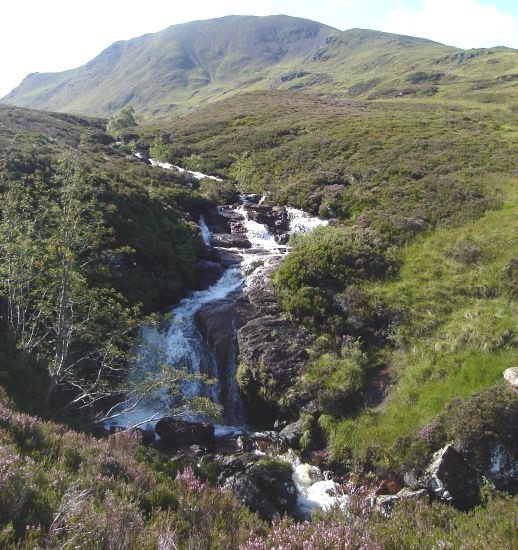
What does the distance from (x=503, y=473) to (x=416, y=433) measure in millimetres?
2386

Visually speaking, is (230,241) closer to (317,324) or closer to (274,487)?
(317,324)

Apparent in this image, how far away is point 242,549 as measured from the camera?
656 centimetres

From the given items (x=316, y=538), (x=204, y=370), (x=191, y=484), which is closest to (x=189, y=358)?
(x=204, y=370)

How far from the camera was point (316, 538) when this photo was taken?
7.23 metres

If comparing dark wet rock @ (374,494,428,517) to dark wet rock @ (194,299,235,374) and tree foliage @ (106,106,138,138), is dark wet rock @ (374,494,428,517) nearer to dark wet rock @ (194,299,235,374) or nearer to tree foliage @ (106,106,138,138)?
dark wet rock @ (194,299,235,374)

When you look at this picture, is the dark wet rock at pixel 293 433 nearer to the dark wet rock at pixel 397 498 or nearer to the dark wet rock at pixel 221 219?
the dark wet rock at pixel 397 498

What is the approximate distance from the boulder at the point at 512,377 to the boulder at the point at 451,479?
116 inches

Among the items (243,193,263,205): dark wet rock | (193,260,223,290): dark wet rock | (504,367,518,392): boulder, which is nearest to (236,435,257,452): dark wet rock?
(504,367,518,392): boulder

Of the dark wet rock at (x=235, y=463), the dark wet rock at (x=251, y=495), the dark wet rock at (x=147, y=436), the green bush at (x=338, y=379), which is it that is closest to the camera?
the dark wet rock at (x=251, y=495)

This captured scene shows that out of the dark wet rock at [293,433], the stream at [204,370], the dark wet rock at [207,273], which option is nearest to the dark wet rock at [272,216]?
the stream at [204,370]

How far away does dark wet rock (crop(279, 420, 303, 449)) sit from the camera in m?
15.3

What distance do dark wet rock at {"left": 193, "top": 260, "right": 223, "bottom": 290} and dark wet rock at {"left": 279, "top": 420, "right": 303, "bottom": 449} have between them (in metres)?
10.6

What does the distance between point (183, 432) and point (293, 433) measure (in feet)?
12.3

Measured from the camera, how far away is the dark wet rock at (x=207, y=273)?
24844 millimetres
